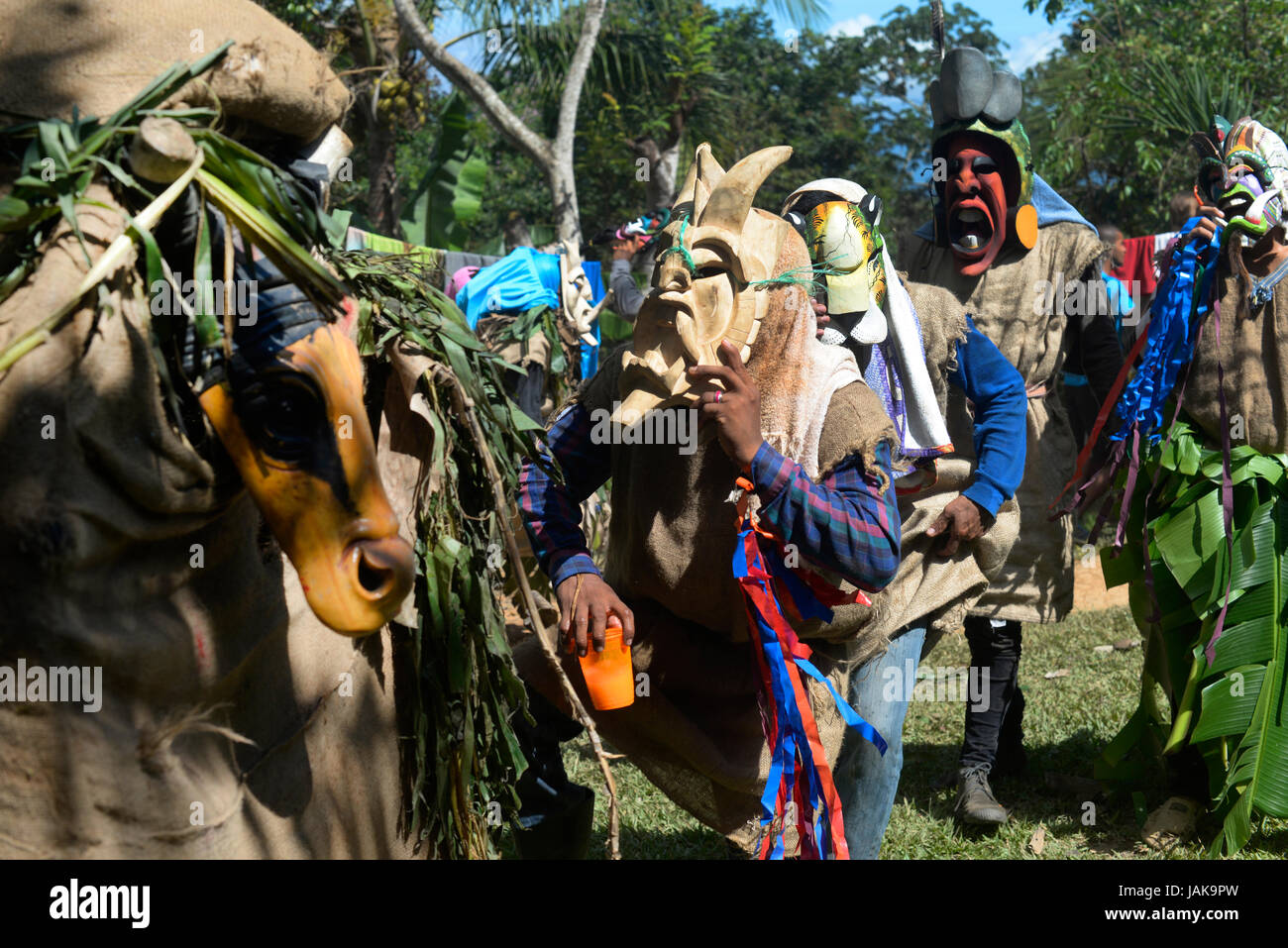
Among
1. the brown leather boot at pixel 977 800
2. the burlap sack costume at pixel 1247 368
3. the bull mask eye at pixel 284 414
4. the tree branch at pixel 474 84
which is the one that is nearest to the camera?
the bull mask eye at pixel 284 414

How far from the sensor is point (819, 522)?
3033mm

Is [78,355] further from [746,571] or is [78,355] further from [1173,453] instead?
[1173,453]

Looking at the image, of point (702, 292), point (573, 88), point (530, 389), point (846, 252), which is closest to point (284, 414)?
point (702, 292)

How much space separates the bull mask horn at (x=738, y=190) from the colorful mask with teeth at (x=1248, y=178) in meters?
2.47

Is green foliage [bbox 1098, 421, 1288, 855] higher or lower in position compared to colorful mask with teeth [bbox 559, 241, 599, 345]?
lower

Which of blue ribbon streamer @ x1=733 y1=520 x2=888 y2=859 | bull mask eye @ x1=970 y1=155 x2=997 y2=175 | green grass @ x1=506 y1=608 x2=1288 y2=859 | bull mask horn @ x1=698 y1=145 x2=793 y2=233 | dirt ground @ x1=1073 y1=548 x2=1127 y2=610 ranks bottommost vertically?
green grass @ x1=506 y1=608 x2=1288 y2=859

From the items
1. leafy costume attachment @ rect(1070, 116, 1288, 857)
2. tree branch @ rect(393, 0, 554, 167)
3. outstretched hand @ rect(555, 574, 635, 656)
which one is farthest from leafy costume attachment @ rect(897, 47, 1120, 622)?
tree branch @ rect(393, 0, 554, 167)

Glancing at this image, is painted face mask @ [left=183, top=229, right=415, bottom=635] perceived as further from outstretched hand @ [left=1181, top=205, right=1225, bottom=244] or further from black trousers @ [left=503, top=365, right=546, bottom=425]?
black trousers @ [left=503, top=365, right=546, bottom=425]

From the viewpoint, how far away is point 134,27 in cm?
220

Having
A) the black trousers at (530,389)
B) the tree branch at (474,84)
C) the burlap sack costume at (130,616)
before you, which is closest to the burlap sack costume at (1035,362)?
the black trousers at (530,389)

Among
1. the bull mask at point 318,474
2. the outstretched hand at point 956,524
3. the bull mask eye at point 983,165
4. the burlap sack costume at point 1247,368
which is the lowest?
the outstretched hand at point 956,524

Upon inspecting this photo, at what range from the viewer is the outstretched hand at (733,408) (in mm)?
3010

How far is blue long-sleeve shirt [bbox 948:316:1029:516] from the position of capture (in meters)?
4.34

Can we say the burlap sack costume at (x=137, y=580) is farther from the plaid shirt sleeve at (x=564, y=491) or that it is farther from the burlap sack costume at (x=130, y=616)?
the plaid shirt sleeve at (x=564, y=491)
